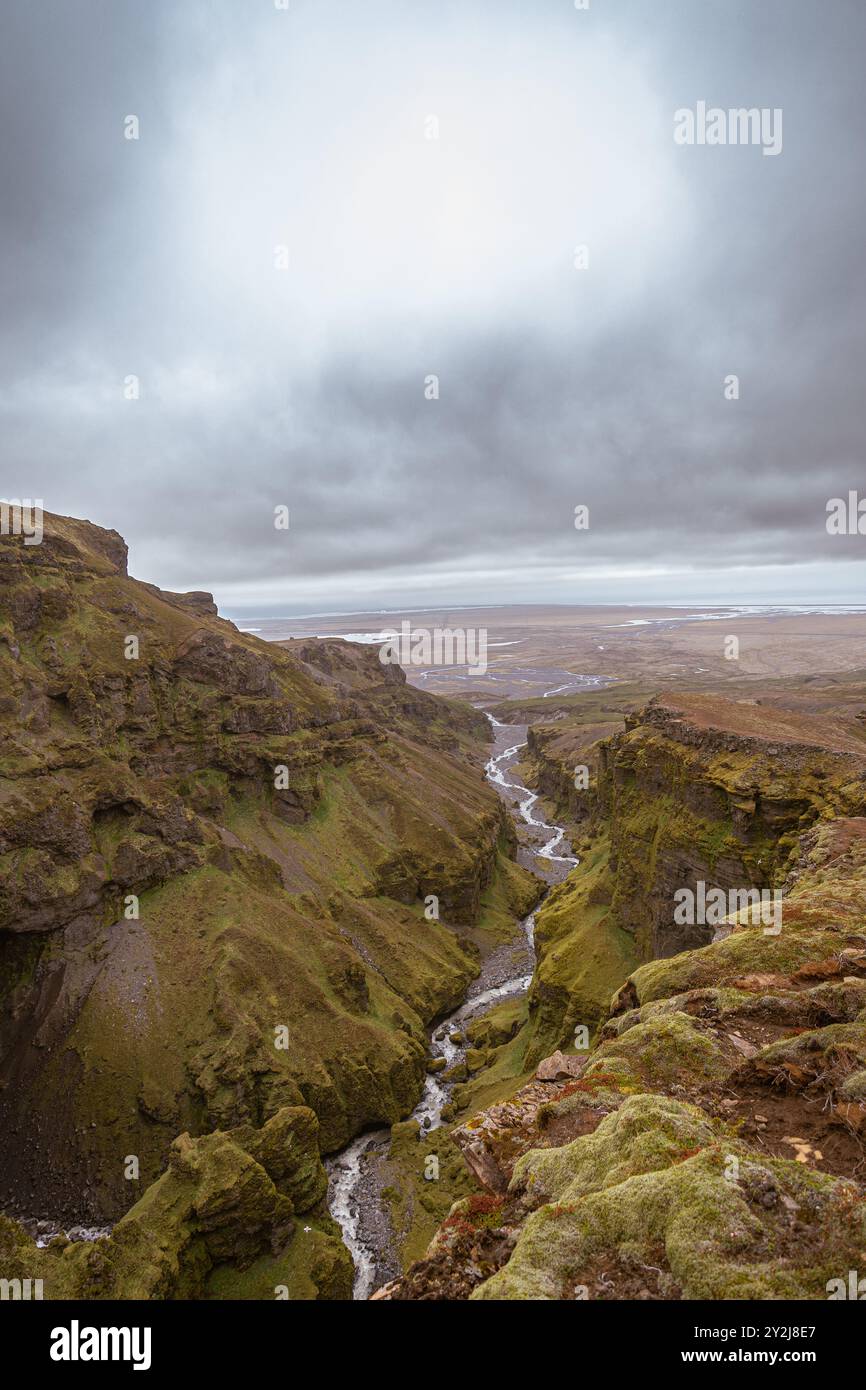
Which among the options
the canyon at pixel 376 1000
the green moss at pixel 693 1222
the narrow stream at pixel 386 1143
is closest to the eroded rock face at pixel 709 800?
the canyon at pixel 376 1000

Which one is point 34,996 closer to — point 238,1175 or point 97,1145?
point 97,1145

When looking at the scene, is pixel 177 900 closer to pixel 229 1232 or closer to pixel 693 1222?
pixel 229 1232

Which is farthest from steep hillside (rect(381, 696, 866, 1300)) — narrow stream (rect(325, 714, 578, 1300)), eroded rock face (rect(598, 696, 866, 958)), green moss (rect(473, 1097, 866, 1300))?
narrow stream (rect(325, 714, 578, 1300))

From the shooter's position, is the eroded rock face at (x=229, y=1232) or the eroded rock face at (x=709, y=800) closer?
the eroded rock face at (x=229, y=1232)

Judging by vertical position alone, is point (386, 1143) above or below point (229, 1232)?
below

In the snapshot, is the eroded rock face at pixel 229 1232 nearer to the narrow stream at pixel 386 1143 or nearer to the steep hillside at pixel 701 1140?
the narrow stream at pixel 386 1143

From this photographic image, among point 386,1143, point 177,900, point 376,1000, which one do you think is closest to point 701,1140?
point 386,1143

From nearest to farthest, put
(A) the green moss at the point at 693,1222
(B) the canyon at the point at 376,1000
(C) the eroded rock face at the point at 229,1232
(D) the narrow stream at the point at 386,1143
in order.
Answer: (A) the green moss at the point at 693,1222 < (B) the canyon at the point at 376,1000 < (C) the eroded rock face at the point at 229,1232 < (D) the narrow stream at the point at 386,1143

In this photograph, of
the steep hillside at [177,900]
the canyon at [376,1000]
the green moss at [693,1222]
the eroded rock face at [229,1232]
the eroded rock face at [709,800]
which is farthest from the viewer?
the steep hillside at [177,900]
